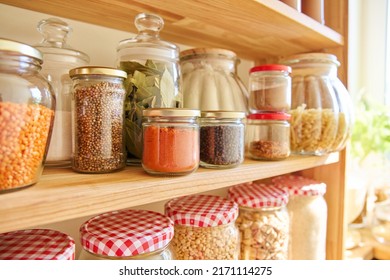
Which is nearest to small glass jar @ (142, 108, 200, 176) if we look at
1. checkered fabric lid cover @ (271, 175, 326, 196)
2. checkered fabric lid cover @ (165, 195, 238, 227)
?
checkered fabric lid cover @ (165, 195, 238, 227)

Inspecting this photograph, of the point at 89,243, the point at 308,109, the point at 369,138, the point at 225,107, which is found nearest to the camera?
the point at 89,243

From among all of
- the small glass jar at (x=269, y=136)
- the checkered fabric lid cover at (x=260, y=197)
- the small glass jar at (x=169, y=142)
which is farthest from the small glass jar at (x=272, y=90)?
the small glass jar at (x=169, y=142)

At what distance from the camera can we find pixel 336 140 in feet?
2.36

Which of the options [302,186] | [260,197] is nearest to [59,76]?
[260,197]

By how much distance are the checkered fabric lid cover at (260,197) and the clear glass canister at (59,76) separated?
0.40 m

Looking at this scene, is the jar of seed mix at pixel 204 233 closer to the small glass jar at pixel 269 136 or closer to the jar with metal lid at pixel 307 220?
the small glass jar at pixel 269 136

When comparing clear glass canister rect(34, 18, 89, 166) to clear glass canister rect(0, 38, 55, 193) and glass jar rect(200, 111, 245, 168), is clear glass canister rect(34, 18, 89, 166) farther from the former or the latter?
glass jar rect(200, 111, 245, 168)

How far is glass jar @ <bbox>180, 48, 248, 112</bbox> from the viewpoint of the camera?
62cm

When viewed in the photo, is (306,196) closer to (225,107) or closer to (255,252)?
(255,252)

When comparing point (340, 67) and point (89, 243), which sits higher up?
point (340, 67)

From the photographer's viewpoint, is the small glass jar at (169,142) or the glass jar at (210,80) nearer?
the small glass jar at (169,142)

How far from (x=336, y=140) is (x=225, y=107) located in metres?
0.30

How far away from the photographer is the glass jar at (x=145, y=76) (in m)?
0.50
